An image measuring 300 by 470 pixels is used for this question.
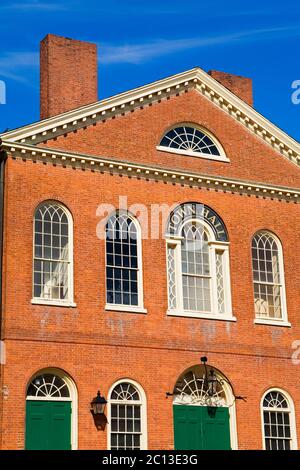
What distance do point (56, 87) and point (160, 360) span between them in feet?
30.4

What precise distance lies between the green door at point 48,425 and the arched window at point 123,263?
3.30m

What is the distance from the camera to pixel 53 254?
25734mm

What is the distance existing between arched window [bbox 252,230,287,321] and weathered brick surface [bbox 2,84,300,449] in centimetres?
26

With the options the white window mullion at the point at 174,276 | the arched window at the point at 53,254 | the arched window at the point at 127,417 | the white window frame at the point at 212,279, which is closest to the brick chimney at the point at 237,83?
the white window frame at the point at 212,279

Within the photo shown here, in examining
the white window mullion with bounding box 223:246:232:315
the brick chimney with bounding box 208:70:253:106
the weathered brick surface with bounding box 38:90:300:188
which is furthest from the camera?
the brick chimney with bounding box 208:70:253:106

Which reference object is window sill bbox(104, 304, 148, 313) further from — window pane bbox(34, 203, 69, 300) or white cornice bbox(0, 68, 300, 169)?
white cornice bbox(0, 68, 300, 169)

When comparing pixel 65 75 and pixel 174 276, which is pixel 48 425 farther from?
pixel 65 75

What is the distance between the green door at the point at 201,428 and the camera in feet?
85.5

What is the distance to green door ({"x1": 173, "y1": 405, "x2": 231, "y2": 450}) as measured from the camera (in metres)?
26.0

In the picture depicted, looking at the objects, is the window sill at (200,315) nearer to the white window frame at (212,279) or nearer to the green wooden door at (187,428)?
the white window frame at (212,279)

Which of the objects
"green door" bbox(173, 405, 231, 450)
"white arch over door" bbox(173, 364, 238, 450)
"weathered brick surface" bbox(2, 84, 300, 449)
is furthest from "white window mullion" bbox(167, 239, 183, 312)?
"green door" bbox(173, 405, 231, 450)

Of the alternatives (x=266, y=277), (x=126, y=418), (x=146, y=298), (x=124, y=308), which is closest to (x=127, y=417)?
(x=126, y=418)

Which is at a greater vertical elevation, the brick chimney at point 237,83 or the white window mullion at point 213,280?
the brick chimney at point 237,83

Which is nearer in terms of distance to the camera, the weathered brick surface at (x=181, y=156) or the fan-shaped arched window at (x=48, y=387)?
the fan-shaped arched window at (x=48, y=387)
